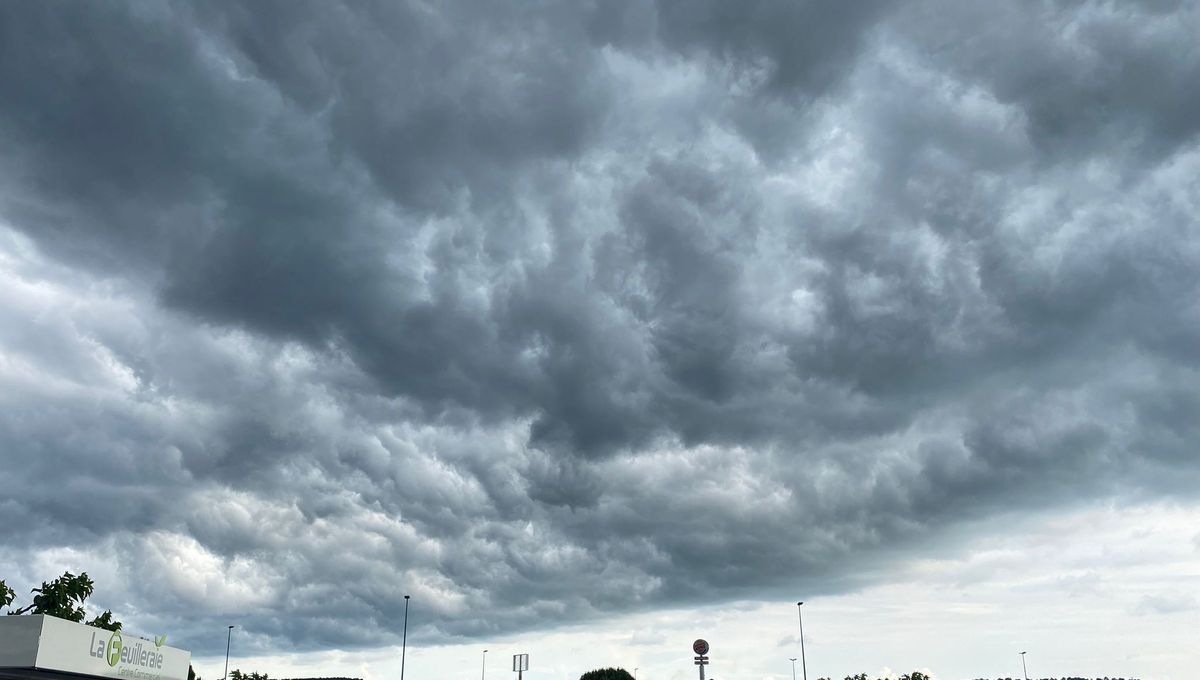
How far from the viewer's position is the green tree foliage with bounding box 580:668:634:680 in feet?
397

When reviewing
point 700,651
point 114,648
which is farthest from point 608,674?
point 114,648

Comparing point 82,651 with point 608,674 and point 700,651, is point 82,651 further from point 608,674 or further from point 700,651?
point 608,674

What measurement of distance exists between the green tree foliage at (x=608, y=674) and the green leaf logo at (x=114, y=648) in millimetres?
82778

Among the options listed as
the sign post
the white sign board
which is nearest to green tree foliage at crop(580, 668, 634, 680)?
the sign post

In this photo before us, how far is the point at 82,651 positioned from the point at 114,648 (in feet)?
13.0

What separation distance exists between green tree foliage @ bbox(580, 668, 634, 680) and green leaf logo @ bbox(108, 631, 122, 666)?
3259 inches

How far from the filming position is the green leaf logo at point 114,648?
4550 cm

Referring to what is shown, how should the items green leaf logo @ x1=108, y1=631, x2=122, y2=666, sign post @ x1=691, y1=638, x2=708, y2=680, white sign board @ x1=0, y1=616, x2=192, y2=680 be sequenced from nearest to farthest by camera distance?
white sign board @ x1=0, y1=616, x2=192, y2=680
green leaf logo @ x1=108, y1=631, x2=122, y2=666
sign post @ x1=691, y1=638, x2=708, y2=680

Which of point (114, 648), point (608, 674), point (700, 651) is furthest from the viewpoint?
point (608, 674)

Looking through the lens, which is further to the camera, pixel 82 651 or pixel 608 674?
pixel 608 674

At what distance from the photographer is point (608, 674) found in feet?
401

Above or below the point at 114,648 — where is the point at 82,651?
below

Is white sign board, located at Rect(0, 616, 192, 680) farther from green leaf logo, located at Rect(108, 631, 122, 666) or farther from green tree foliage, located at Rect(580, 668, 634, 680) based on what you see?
green tree foliage, located at Rect(580, 668, 634, 680)

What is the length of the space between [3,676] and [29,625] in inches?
101
